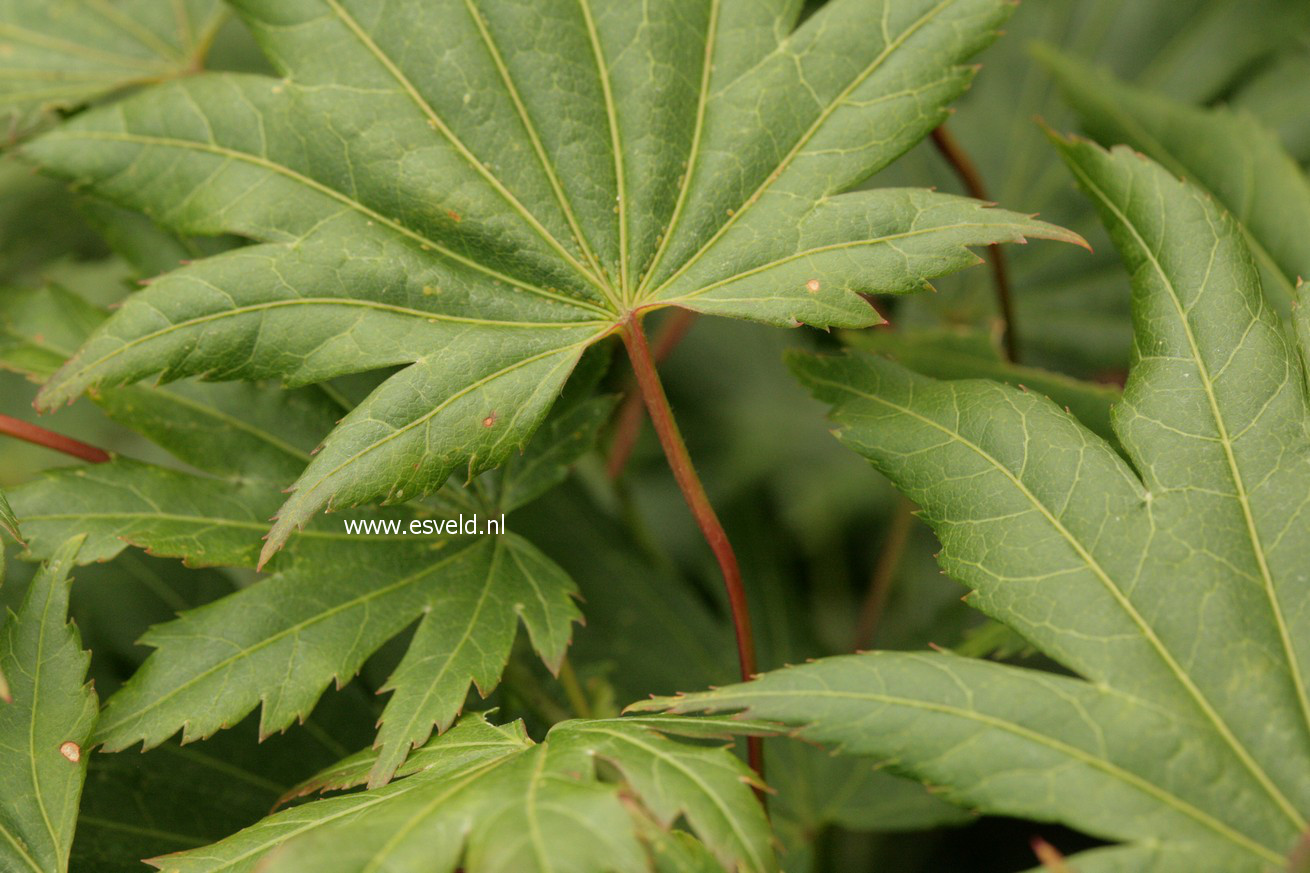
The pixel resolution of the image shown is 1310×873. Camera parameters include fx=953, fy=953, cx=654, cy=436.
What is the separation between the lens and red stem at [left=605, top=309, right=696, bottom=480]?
4.53 ft

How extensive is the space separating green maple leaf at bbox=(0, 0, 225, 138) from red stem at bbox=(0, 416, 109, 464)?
0.37m

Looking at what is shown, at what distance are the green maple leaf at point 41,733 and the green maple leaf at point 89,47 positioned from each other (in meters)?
0.62

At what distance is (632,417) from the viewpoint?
1.39 meters

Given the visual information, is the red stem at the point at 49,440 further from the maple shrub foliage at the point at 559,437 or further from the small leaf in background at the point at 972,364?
the small leaf in background at the point at 972,364

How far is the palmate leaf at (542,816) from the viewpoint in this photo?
627mm

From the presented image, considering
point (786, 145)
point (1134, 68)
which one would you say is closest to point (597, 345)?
point (786, 145)

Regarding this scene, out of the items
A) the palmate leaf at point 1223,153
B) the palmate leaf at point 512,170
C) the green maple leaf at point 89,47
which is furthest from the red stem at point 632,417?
the green maple leaf at point 89,47

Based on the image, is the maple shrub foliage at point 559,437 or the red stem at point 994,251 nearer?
the maple shrub foliage at point 559,437

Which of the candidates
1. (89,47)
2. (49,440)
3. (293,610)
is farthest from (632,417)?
(89,47)

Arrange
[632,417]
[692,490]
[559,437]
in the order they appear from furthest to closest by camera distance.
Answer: [632,417] → [559,437] → [692,490]

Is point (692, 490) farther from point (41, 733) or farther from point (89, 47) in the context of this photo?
point (89, 47)

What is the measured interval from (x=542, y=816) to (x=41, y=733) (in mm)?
486

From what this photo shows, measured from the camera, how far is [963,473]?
816 millimetres

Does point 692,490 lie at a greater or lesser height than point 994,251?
lesser
